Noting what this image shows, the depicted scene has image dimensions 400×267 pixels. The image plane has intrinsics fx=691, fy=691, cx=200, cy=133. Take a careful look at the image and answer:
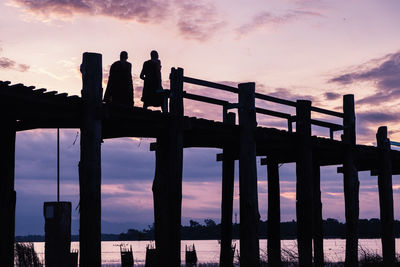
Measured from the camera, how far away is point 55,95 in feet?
33.7

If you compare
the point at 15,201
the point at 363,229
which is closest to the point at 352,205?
the point at 15,201

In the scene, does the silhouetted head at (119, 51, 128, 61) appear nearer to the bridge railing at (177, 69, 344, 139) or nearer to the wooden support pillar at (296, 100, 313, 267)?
the bridge railing at (177, 69, 344, 139)

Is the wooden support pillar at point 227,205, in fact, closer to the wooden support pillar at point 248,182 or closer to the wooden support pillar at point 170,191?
the wooden support pillar at point 248,182

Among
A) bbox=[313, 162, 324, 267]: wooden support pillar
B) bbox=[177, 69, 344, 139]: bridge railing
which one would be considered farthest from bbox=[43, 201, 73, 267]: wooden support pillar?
bbox=[313, 162, 324, 267]: wooden support pillar

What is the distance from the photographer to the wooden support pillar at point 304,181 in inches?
618

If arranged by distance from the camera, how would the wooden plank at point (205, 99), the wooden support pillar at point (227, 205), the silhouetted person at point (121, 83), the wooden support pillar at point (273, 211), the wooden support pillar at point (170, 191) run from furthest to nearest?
the wooden support pillar at point (273, 211) → the wooden support pillar at point (227, 205) → the silhouetted person at point (121, 83) → the wooden plank at point (205, 99) → the wooden support pillar at point (170, 191)

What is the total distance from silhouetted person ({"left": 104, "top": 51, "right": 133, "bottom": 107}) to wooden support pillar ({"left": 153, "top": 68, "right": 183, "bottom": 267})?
1.06 meters

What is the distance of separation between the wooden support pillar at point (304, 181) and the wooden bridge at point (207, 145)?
0.07ft

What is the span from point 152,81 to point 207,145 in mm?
2456

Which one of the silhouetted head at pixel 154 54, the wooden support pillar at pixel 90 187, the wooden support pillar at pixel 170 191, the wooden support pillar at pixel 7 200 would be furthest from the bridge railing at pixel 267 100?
the wooden support pillar at pixel 7 200

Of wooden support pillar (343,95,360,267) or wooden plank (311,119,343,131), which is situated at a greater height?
wooden plank (311,119,343,131)

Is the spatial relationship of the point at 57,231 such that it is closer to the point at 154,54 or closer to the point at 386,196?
the point at 154,54

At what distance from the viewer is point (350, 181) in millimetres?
17734

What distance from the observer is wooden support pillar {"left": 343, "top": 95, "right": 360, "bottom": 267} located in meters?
17.6
